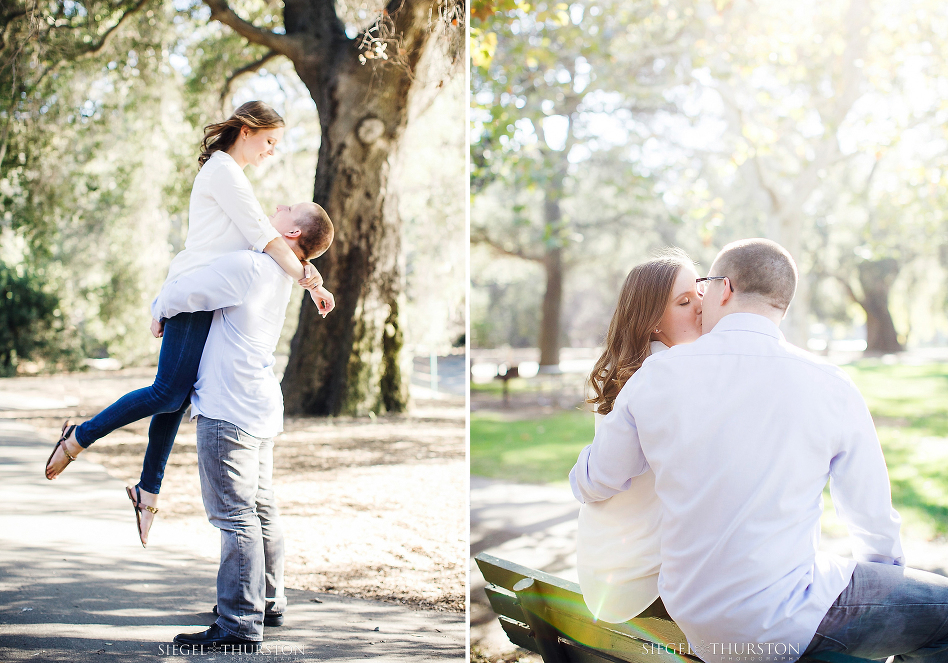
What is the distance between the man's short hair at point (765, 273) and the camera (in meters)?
1.99

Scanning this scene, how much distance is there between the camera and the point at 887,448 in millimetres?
8508

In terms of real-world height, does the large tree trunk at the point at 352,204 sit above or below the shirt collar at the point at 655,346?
above

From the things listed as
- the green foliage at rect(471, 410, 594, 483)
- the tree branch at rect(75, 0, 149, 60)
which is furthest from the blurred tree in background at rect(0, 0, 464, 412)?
the green foliage at rect(471, 410, 594, 483)

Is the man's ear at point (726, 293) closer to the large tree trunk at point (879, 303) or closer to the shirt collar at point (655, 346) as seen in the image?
the shirt collar at point (655, 346)

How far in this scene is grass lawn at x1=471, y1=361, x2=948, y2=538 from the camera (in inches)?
228

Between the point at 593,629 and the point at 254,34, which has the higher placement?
the point at 254,34

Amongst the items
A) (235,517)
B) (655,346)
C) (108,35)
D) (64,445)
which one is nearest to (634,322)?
(655,346)

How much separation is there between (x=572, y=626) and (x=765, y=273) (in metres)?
1.28

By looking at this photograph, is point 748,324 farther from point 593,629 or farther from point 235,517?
point 235,517

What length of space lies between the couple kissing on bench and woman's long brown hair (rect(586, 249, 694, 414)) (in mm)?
168

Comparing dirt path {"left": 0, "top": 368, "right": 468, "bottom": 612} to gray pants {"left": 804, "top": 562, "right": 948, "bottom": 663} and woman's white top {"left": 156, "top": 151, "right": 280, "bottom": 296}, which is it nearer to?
woman's white top {"left": 156, "top": 151, "right": 280, "bottom": 296}

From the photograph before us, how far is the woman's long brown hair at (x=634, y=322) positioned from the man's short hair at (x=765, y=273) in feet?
0.82

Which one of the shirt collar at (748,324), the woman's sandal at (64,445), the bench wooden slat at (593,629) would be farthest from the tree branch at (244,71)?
the bench wooden slat at (593,629)

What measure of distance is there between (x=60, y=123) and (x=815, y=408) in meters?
3.43
